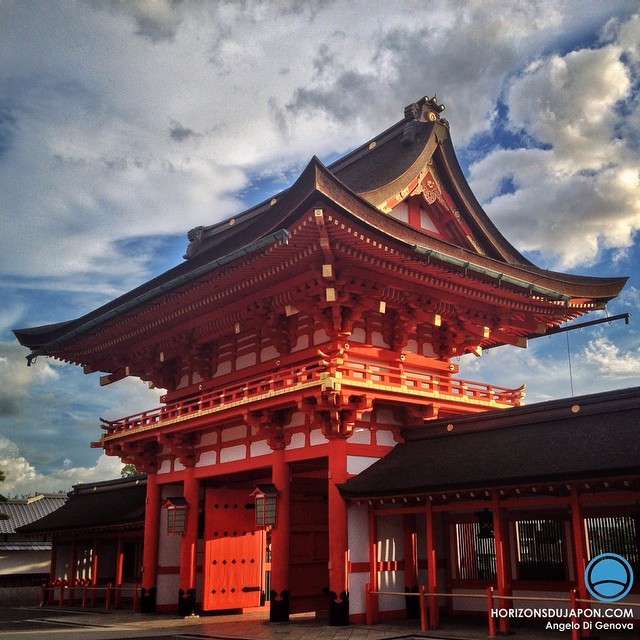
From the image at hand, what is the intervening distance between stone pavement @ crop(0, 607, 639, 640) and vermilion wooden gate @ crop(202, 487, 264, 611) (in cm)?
62

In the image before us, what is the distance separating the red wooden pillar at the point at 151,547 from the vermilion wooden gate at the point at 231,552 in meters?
2.98

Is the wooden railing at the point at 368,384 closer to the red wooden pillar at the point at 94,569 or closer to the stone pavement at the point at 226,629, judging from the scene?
the stone pavement at the point at 226,629

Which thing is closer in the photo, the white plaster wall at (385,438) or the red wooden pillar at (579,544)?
the red wooden pillar at (579,544)

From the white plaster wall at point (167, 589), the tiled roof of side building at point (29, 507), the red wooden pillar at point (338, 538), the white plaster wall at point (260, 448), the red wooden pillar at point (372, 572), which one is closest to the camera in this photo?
the red wooden pillar at point (338, 538)

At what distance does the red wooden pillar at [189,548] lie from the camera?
2344 centimetres

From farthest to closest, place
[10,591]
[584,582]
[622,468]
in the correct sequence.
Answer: [10,591] < [584,582] < [622,468]

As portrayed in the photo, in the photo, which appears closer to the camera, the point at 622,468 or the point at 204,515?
the point at 622,468

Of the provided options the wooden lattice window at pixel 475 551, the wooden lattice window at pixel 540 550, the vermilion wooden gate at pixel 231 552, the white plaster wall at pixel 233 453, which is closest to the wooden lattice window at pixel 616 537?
the wooden lattice window at pixel 540 550

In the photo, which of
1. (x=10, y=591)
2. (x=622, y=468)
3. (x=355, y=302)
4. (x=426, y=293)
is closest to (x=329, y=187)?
(x=355, y=302)

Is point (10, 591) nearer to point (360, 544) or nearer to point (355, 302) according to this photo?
point (360, 544)

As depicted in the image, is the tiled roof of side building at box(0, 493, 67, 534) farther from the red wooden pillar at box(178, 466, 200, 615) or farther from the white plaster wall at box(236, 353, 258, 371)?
the white plaster wall at box(236, 353, 258, 371)

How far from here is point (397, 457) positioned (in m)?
19.2

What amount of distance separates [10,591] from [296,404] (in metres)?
23.3

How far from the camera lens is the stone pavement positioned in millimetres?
15570
